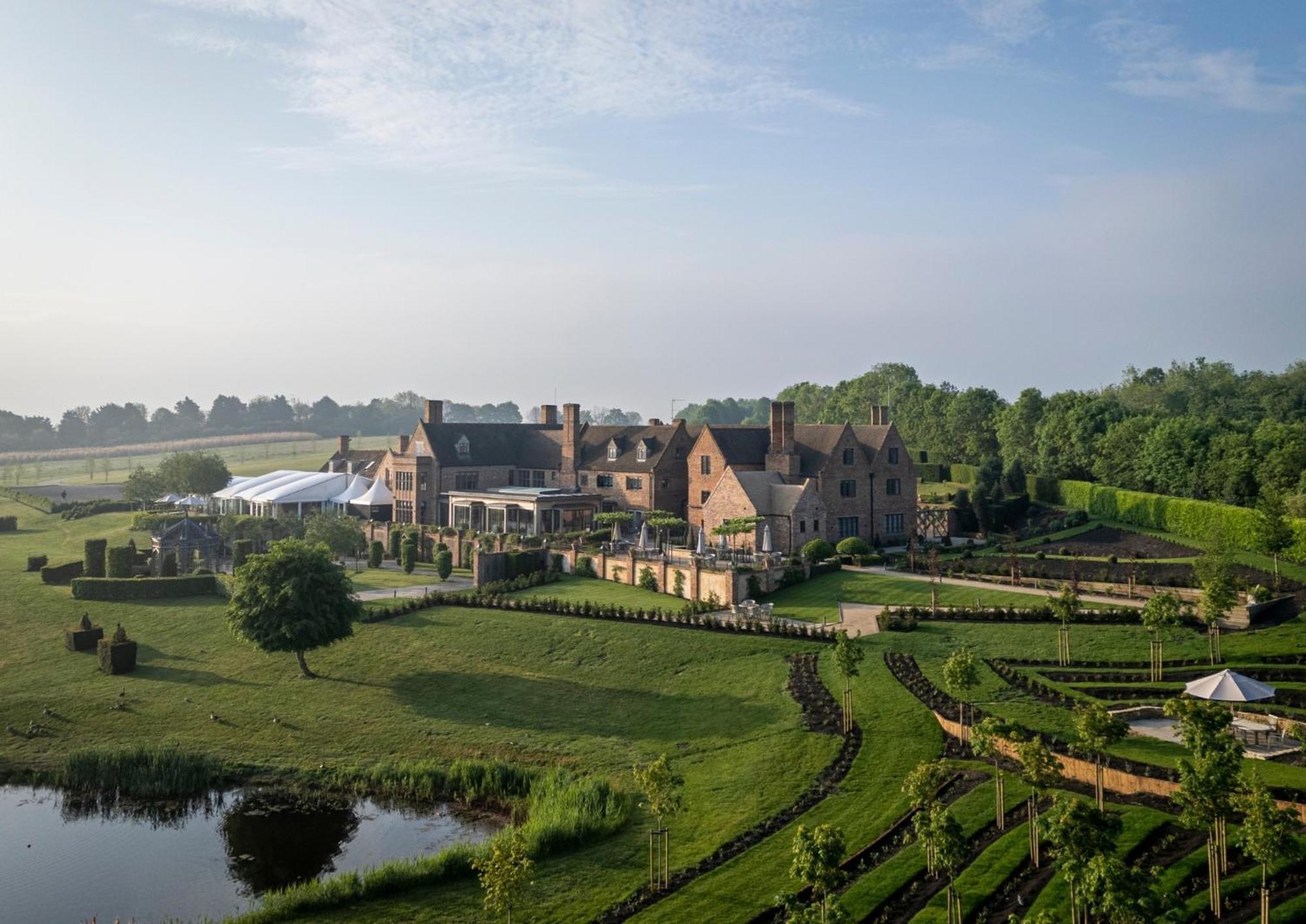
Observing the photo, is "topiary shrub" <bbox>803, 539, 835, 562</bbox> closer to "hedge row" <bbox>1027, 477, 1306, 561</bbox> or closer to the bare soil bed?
the bare soil bed

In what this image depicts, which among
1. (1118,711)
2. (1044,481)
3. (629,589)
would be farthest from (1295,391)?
(1118,711)

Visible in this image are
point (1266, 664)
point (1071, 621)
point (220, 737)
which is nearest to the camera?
point (1266, 664)

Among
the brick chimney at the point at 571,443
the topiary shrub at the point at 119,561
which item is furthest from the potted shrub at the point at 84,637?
the brick chimney at the point at 571,443

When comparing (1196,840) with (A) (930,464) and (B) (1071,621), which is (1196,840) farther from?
(A) (930,464)

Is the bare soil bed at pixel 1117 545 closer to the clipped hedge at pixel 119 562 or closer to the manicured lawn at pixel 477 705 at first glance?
the manicured lawn at pixel 477 705

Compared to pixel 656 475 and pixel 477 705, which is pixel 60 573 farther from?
pixel 656 475

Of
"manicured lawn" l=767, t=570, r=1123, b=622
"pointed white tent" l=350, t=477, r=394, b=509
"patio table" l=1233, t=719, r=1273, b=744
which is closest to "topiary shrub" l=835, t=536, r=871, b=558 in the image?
"manicured lawn" l=767, t=570, r=1123, b=622
